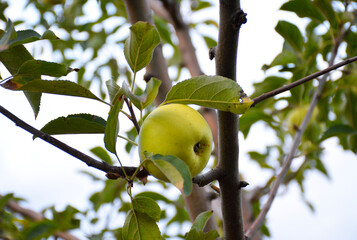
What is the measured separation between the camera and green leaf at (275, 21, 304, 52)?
1.05m

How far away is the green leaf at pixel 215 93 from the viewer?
1.72 feet

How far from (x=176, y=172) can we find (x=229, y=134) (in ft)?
0.59

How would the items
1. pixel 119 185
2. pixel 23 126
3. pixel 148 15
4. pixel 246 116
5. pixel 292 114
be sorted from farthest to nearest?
pixel 119 185, pixel 292 114, pixel 246 116, pixel 148 15, pixel 23 126

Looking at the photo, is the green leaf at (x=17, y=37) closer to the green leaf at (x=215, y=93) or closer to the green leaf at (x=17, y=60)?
the green leaf at (x=17, y=60)

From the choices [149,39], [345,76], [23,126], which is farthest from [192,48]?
[23,126]

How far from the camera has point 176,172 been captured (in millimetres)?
454

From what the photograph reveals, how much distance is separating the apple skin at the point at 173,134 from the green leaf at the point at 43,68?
0.17 meters

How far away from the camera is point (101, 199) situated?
1.52 metres

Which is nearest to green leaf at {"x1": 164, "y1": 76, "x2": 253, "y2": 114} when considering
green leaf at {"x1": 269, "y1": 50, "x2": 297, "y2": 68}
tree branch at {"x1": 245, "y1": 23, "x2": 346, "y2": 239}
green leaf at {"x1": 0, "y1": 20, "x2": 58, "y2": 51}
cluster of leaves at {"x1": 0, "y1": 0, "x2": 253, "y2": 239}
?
cluster of leaves at {"x1": 0, "y1": 0, "x2": 253, "y2": 239}

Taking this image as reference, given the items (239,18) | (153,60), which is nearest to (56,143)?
(239,18)

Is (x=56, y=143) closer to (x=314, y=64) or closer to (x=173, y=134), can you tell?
(x=173, y=134)

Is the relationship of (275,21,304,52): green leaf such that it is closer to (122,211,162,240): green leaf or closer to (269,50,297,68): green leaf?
(269,50,297,68): green leaf

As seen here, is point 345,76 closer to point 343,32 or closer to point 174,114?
point 343,32

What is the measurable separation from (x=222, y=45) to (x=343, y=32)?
79cm
